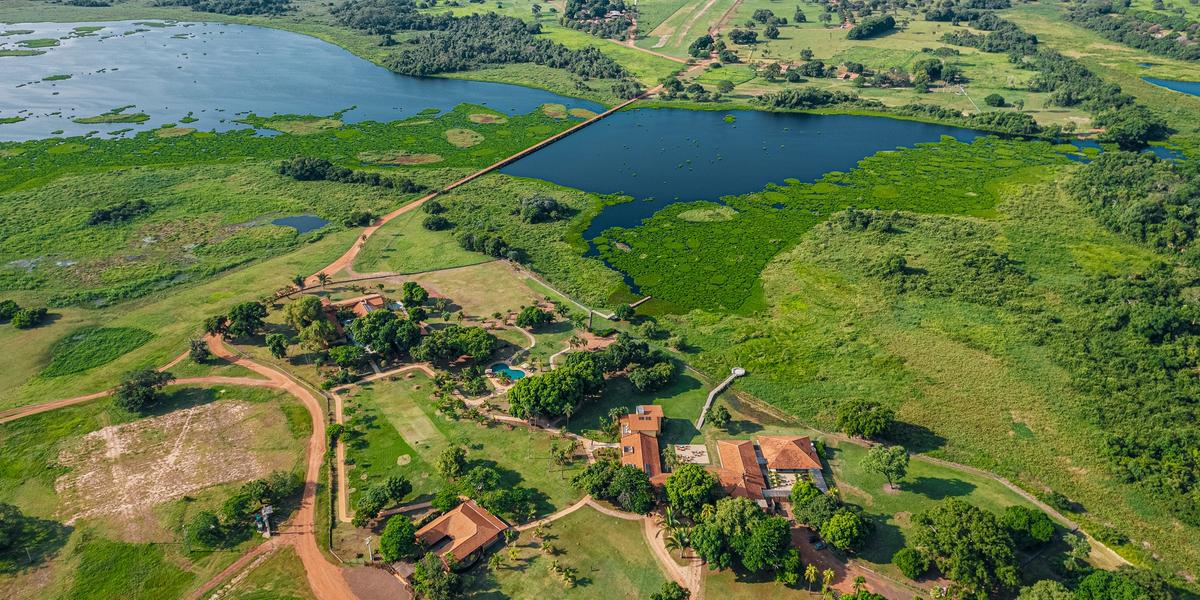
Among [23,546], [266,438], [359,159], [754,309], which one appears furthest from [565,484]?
[359,159]

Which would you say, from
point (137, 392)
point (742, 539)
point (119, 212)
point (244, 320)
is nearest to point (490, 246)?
point (244, 320)

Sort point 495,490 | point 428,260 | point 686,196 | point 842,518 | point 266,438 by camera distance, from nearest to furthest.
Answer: point 842,518
point 495,490
point 266,438
point 428,260
point 686,196

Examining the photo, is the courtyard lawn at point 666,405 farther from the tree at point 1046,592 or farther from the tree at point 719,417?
the tree at point 1046,592

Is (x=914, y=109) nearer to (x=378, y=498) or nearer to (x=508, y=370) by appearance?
(x=508, y=370)

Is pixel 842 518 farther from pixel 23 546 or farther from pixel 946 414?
pixel 23 546

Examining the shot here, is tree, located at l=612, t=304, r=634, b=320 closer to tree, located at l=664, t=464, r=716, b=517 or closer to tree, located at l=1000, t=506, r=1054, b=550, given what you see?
tree, located at l=664, t=464, r=716, b=517

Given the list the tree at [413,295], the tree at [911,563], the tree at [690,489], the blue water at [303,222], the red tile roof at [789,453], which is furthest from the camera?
the blue water at [303,222]

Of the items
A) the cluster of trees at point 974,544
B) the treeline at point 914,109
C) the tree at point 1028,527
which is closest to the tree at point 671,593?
the cluster of trees at point 974,544
